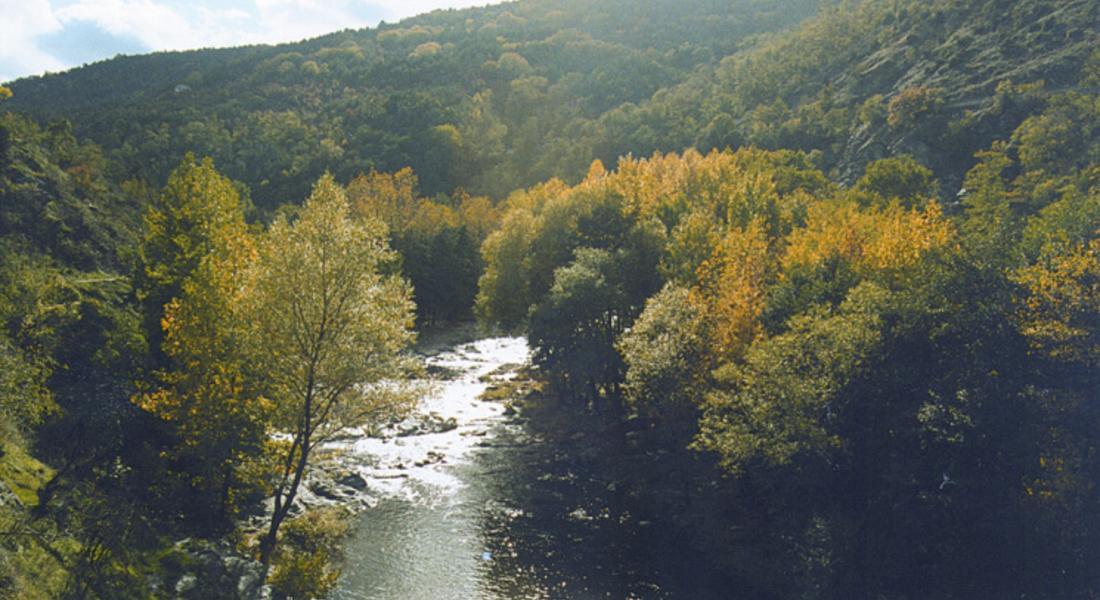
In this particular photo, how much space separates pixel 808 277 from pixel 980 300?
1146 centimetres

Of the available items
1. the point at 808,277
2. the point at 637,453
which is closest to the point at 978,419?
the point at 808,277

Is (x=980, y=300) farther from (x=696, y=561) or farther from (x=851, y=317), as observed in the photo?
(x=696, y=561)

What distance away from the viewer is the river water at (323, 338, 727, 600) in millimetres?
33188

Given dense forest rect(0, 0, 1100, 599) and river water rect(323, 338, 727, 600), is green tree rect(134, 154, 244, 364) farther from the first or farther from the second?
river water rect(323, 338, 727, 600)

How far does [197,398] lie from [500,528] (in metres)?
18.7

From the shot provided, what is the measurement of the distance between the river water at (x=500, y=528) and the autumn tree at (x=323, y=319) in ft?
15.0

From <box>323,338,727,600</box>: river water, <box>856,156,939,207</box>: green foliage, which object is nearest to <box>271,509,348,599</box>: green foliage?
<box>323,338,727,600</box>: river water

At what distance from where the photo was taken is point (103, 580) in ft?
76.7

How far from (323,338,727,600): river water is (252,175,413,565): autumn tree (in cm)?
457

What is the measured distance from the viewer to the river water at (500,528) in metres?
33.2

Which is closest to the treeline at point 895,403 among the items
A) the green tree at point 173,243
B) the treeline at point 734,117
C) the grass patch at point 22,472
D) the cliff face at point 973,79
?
the green tree at point 173,243

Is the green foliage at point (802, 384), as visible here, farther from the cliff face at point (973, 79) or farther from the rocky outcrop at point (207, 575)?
the cliff face at point (973, 79)

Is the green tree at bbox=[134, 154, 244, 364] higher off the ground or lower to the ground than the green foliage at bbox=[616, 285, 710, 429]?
higher

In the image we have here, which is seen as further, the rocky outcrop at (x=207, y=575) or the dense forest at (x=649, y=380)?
the dense forest at (x=649, y=380)
